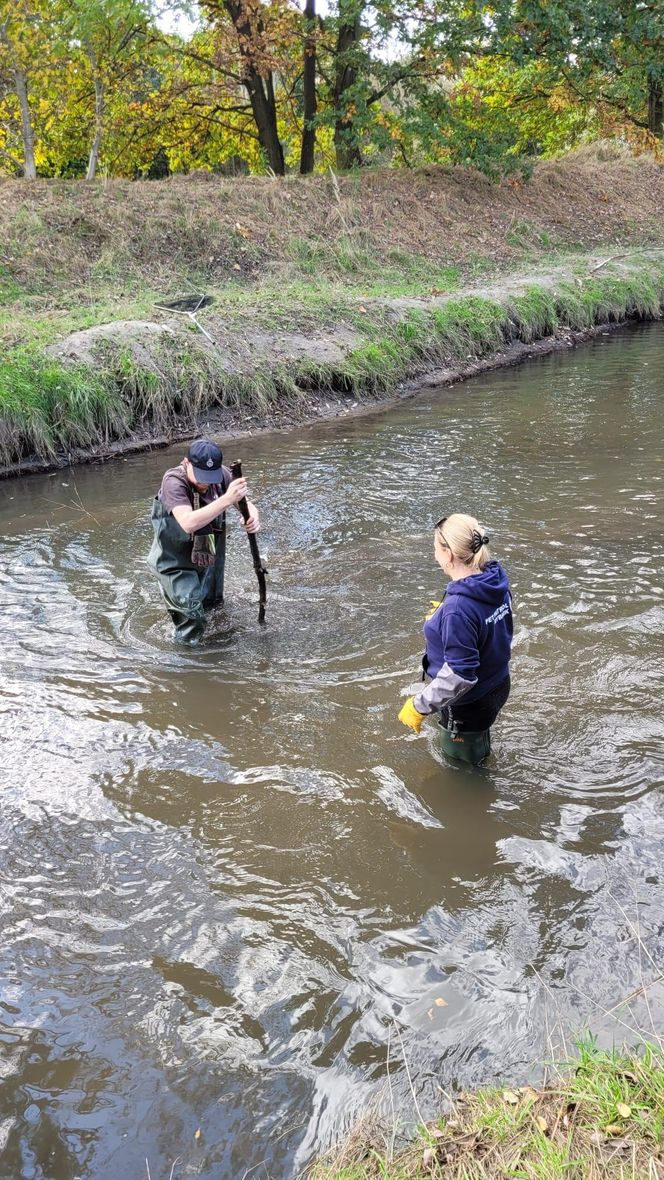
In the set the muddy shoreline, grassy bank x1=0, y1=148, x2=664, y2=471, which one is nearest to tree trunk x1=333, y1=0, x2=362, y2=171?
grassy bank x1=0, y1=148, x2=664, y2=471

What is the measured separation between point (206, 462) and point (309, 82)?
17919 mm

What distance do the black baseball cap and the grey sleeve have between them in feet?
Result: 7.84

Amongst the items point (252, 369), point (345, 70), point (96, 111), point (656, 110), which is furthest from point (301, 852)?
point (656, 110)

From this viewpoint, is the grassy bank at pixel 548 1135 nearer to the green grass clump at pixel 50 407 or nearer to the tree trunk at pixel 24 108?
the green grass clump at pixel 50 407

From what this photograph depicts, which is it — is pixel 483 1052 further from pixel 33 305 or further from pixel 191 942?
pixel 33 305

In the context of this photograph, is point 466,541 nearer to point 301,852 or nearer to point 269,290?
point 301,852

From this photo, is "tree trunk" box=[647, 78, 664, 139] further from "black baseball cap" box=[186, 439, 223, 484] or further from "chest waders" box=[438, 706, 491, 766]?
"chest waders" box=[438, 706, 491, 766]

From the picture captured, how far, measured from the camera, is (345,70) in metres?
19.8

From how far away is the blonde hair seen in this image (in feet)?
12.5

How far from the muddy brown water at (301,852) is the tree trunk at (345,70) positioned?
50.3ft

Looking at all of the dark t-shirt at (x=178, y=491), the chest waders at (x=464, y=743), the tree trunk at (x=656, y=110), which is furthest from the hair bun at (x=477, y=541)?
the tree trunk at (x=656, y=110)

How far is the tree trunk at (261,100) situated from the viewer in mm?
18141

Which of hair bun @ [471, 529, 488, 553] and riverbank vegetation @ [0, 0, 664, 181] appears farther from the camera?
riverbank vegetation @ [0, 0, 664, 181]

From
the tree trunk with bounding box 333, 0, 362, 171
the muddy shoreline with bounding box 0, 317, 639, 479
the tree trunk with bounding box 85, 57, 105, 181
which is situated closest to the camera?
the muddy shoreline with bounding box 0, 317, 639, 479
